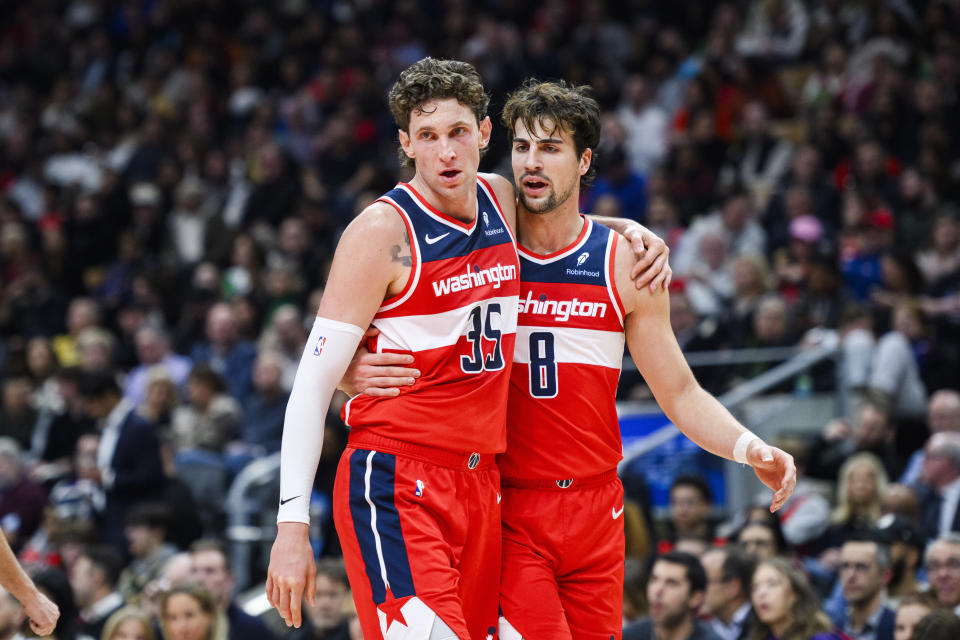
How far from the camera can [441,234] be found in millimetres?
4871

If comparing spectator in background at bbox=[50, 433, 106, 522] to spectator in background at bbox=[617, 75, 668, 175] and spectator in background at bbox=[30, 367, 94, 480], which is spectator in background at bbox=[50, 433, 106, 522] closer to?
spectator in background at bbox=[30, 367, 94, 480]

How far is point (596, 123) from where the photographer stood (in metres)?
5.35

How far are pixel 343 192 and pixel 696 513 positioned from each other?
7886 millimetres

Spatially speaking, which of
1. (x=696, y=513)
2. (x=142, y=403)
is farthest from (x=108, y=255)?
(x=696, y=513)

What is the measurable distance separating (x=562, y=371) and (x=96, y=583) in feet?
17.2

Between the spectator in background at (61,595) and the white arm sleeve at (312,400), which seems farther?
the spectator in background at (61,595)

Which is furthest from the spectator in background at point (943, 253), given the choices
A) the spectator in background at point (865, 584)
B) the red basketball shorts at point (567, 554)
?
the red basketball shorts at point (567, 554)

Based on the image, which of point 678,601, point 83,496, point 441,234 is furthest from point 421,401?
point 83,496

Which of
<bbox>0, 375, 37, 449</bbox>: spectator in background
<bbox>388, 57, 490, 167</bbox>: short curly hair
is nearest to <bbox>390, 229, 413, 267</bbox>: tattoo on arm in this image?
<bbox>388, 57, 490, 167</bbox>: short curly hair

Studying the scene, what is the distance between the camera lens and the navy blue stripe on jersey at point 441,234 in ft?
15.8

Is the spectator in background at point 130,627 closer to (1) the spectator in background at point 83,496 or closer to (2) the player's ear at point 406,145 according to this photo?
(1) the spectator in background at point 83,496

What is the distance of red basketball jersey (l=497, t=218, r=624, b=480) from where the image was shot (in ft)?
17.0

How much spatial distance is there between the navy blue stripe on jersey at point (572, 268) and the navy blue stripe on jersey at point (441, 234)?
0.80 ft

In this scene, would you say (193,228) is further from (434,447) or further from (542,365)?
(434,447)
